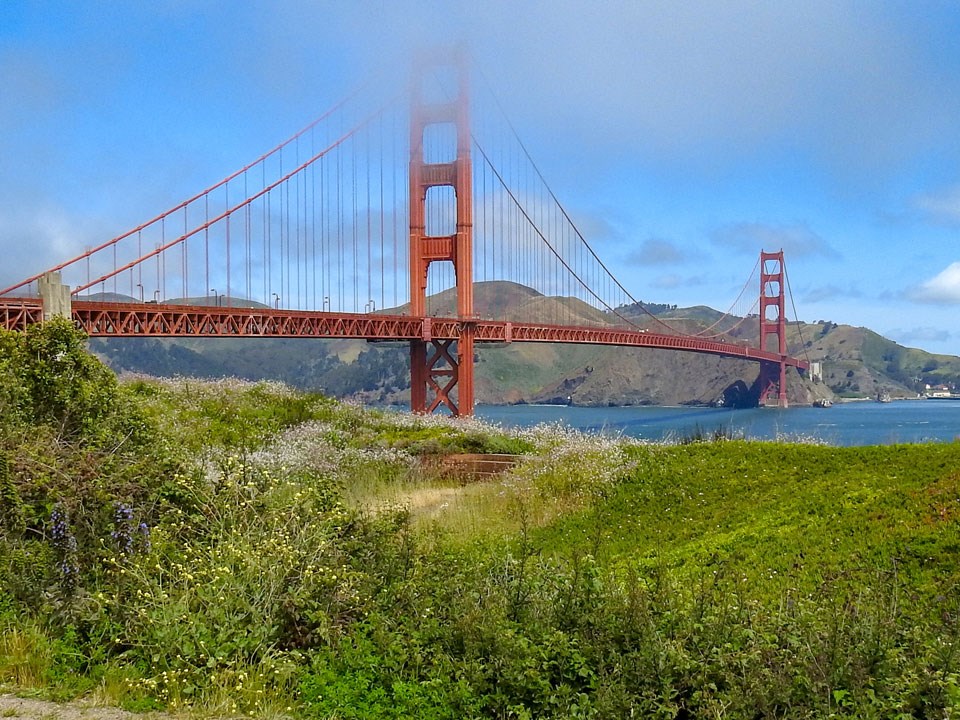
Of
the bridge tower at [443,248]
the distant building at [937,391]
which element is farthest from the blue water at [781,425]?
the distant building at [937,391]

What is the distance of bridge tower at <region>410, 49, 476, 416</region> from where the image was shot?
4094cm

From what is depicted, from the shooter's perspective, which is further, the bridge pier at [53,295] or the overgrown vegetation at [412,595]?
the bridge pier at [53,295]

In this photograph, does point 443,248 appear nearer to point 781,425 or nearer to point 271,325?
point 271,325

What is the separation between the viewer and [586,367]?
466ft

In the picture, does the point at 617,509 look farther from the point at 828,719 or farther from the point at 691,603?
the point at 828,719

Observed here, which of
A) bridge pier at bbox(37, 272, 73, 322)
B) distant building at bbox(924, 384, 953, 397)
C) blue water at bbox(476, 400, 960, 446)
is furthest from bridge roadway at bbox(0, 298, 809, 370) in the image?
distant building at bbox(924, 384, 953, 397)

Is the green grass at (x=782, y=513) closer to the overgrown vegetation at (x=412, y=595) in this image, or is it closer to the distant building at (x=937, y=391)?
the overgrown vegetation at (x=412, y=595)

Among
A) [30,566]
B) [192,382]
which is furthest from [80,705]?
[192,382]

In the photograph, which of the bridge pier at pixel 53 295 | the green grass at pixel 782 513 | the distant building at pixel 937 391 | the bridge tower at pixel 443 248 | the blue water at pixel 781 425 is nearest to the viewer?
the green grass at pixel 782 513

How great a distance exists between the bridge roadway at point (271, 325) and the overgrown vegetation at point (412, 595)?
15568 mm

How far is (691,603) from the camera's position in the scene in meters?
6.16

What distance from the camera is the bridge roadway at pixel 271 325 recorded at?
83.1 feet

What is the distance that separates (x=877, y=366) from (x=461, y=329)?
5365 inches

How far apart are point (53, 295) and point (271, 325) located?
8923 millimetres
